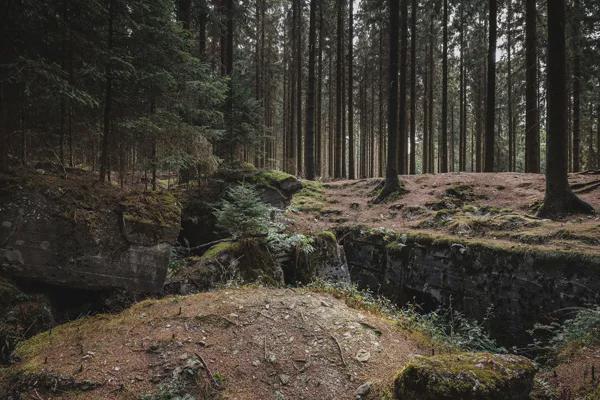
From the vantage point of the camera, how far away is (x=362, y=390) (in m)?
3.83

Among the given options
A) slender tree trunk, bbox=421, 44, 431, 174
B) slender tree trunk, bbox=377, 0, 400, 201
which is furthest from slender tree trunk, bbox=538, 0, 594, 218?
slender tree trunk, bbox=421, 44, 431, 174

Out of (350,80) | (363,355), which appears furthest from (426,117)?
(363,355)

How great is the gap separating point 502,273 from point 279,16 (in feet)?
81.6

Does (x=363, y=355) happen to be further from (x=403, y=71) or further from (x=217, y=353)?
(x=403, y=71)

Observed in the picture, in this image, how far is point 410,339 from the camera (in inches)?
204

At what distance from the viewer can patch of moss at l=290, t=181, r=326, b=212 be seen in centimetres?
1365

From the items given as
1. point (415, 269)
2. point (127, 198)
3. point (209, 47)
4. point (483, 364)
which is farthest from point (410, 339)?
point (209, 47)

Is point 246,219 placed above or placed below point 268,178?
below

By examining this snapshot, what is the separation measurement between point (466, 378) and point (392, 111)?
11.6 metres

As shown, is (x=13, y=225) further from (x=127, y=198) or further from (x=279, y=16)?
(x=279, y=16)

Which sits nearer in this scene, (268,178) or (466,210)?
(466,210)

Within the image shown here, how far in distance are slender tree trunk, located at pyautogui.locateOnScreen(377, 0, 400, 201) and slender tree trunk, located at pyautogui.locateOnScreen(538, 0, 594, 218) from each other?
16.5ft

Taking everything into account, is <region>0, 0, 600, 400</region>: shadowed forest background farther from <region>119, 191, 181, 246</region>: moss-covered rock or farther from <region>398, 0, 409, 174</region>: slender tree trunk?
<region>398, 0, 409, 174</region>: slender tree trunk

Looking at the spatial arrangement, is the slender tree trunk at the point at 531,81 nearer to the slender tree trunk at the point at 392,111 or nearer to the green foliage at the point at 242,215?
the slender tree trunk at the point at 392,111
